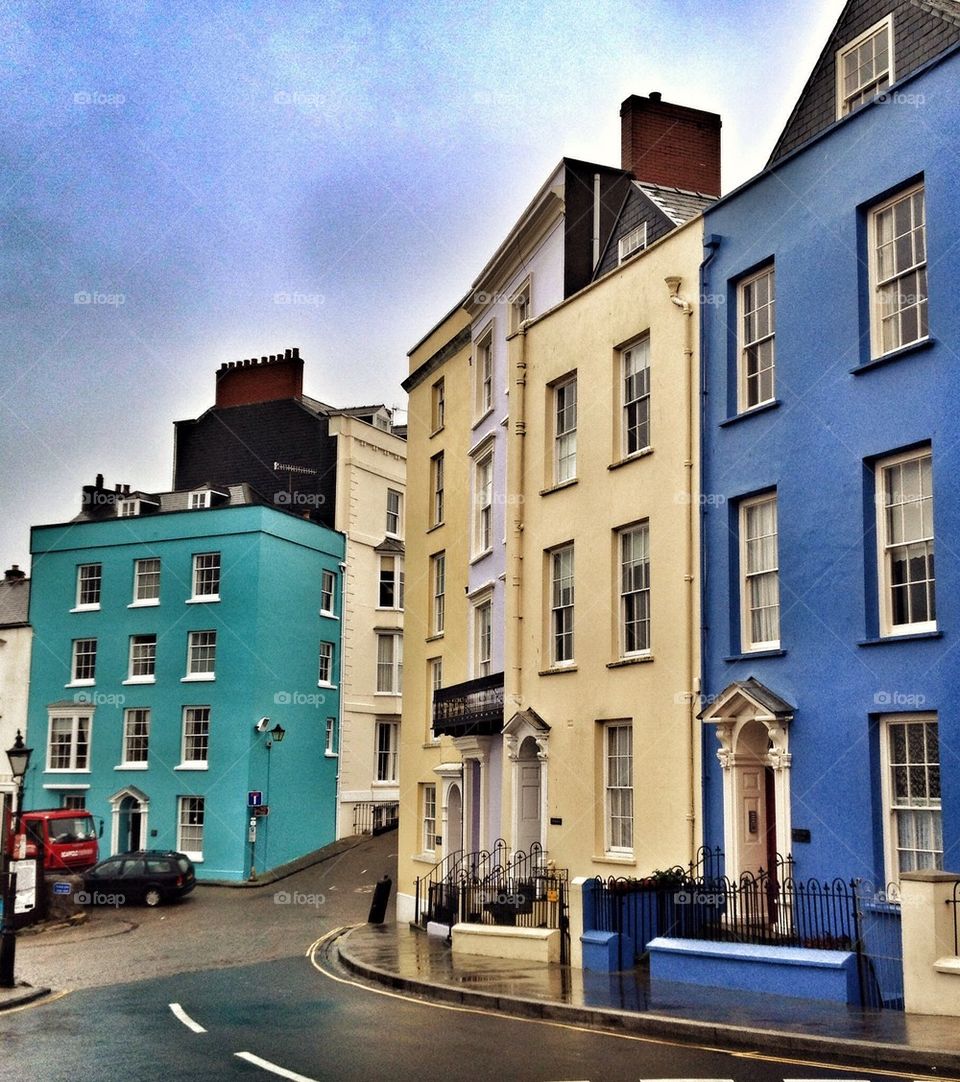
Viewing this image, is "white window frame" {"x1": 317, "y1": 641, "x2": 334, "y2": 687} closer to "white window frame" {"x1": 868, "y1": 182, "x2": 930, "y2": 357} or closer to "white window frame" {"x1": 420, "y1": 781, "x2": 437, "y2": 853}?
"white window frame" {"x1": 420, "y1": 781, "x2": 437, "y2": 853}

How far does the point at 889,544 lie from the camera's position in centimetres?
1656

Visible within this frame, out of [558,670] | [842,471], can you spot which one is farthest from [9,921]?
[842,471]

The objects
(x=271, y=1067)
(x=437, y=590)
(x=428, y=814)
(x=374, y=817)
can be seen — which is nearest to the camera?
(x=271, y=1067)

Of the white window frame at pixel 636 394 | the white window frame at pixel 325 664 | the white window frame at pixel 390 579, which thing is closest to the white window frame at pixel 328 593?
the white window frame at pixel 325 664

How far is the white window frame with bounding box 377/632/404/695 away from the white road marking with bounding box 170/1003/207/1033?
108 ft

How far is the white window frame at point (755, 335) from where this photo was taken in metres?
19.2

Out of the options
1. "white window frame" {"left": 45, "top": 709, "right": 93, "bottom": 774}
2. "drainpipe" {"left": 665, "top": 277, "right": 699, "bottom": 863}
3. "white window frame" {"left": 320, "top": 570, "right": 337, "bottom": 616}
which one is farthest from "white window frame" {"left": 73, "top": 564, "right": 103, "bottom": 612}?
"drainpipe" {"left": 665, "top": 277, "right": 699, "bottom": 863}

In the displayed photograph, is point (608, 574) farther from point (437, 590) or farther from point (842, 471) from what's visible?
point (437, 590)

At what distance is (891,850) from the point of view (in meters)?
15.8

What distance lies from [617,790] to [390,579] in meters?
28.8

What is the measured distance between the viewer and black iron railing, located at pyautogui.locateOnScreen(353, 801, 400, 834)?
46938mm

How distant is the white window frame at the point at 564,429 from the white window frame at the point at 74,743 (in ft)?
89.3

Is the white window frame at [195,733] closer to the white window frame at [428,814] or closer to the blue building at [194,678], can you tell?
the blue building at [194,678]

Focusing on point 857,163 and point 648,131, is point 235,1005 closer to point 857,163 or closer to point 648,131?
point 857,163
